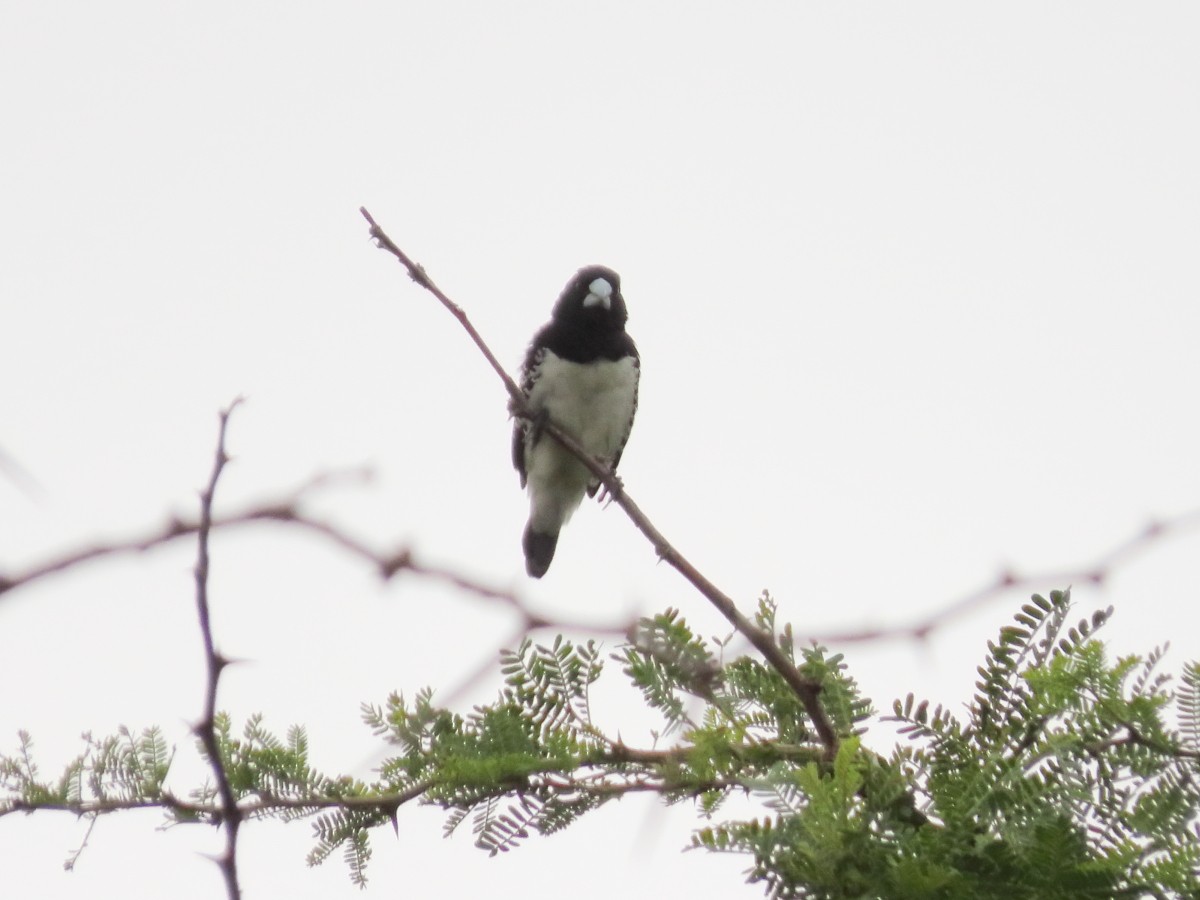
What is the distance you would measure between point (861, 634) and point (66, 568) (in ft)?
2.04

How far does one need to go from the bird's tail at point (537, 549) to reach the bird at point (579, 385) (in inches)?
9.9

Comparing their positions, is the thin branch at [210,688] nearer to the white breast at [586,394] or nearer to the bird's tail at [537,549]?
the white breast at [586,394]

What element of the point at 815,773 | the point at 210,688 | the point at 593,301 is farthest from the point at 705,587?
the point at 593,301

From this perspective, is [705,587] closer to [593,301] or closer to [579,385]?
[579,385]

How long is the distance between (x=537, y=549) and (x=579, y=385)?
137 cm

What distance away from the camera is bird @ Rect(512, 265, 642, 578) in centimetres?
683

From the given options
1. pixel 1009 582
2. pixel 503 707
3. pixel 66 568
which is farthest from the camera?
pixel 503 707

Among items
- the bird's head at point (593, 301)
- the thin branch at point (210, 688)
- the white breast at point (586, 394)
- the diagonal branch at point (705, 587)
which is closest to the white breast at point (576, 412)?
the white breast at point (586, 394)

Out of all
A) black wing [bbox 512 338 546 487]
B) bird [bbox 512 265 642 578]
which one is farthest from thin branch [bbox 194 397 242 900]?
black wing [bbox 512 338 546 487]

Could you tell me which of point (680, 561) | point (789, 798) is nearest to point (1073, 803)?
point (789, 798)

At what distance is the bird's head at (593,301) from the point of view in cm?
701

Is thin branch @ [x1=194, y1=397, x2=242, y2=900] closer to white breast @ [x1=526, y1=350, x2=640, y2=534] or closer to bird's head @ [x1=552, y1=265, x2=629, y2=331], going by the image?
white breast @ [x1=526, y1=350, x2=640, y2=534]

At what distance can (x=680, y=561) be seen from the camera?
208 cm

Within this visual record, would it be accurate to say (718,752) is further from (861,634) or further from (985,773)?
(861,634)
